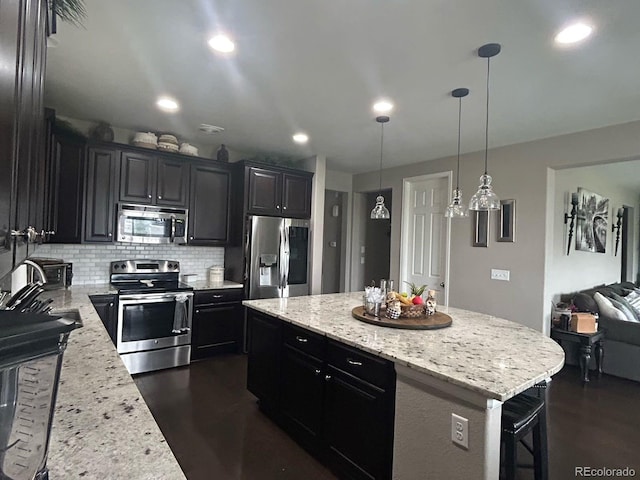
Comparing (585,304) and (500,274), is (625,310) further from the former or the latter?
(500,274)

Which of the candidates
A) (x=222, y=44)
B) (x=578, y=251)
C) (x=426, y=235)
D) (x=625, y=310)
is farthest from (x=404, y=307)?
(x=578, y=251)

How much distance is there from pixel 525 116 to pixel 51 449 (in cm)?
380

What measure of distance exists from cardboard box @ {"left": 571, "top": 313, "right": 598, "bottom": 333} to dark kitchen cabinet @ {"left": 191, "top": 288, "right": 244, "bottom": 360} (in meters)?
3.80

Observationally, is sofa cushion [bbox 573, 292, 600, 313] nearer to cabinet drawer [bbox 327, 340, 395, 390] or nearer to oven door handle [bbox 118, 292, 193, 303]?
cabinet drawer [bbox 327, 340, 395, 390]

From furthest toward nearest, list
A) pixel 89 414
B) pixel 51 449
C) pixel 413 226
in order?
pixel 413 226 < pixel 89 414 < pixel 51 449

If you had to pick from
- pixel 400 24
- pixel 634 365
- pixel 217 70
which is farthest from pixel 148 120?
pixel 634 365

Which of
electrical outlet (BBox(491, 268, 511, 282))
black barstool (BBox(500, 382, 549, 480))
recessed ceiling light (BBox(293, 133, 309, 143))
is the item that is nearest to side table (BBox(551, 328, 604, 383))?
electrical outlet (BBox(491, 268, 511, 282))

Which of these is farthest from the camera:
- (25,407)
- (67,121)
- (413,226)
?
(413,226)

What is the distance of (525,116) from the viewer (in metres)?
3.15

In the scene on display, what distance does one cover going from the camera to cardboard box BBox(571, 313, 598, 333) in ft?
12.4

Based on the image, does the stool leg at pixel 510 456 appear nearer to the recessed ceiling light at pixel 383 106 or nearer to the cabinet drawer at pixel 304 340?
the cabinet drawer at pixel 304 340

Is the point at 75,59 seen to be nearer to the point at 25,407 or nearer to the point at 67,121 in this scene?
the point at 67,121

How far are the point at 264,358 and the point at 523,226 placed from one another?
3175mm

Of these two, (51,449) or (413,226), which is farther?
(413,226)
